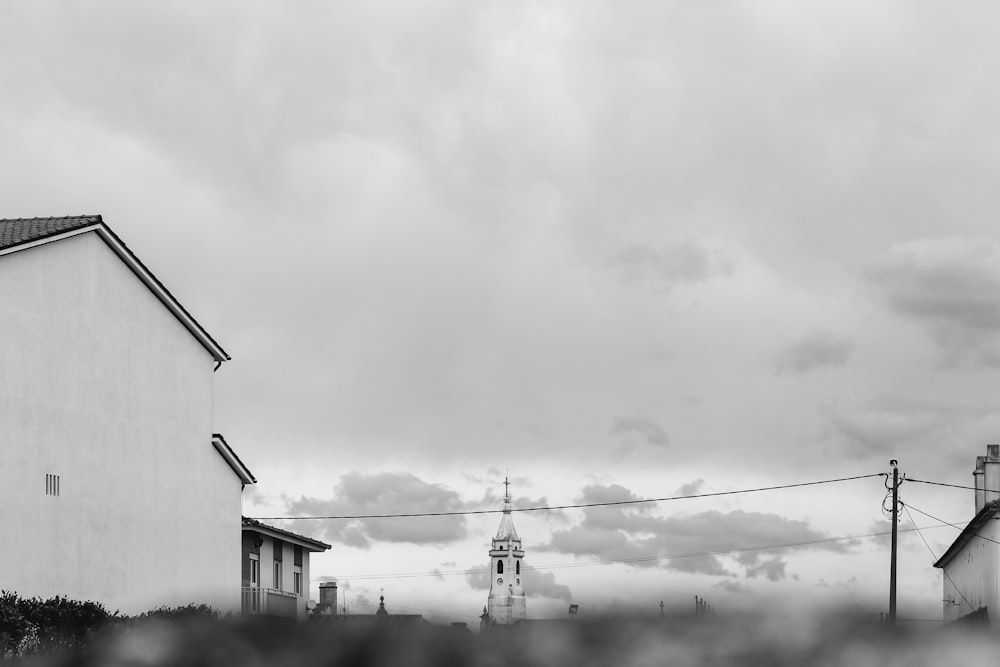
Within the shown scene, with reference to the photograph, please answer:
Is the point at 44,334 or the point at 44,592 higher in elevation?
the point at 44,334

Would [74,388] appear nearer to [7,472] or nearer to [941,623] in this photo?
[7,472]

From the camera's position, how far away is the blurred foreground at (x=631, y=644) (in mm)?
5438

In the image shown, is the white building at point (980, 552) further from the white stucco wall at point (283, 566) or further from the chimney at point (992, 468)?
the white stucco wall at point (283, 566)

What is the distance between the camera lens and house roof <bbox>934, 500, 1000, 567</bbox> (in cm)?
5328

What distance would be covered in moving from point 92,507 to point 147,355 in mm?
6399

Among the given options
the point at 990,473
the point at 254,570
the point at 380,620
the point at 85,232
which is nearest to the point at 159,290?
the point at 85,232

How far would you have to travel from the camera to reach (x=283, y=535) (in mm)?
55281

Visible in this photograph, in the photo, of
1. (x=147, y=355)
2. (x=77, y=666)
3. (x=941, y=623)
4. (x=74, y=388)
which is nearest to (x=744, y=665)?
(x=941, y=623)

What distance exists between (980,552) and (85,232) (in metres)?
45.3

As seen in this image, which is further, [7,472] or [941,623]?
[7,472]

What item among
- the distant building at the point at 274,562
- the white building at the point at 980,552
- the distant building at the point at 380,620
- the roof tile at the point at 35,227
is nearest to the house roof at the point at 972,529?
the white building at the point at 980,552

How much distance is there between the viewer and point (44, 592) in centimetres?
3803

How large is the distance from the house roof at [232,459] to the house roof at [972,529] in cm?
3256

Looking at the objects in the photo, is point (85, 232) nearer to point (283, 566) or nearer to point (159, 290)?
point (159, 290)
